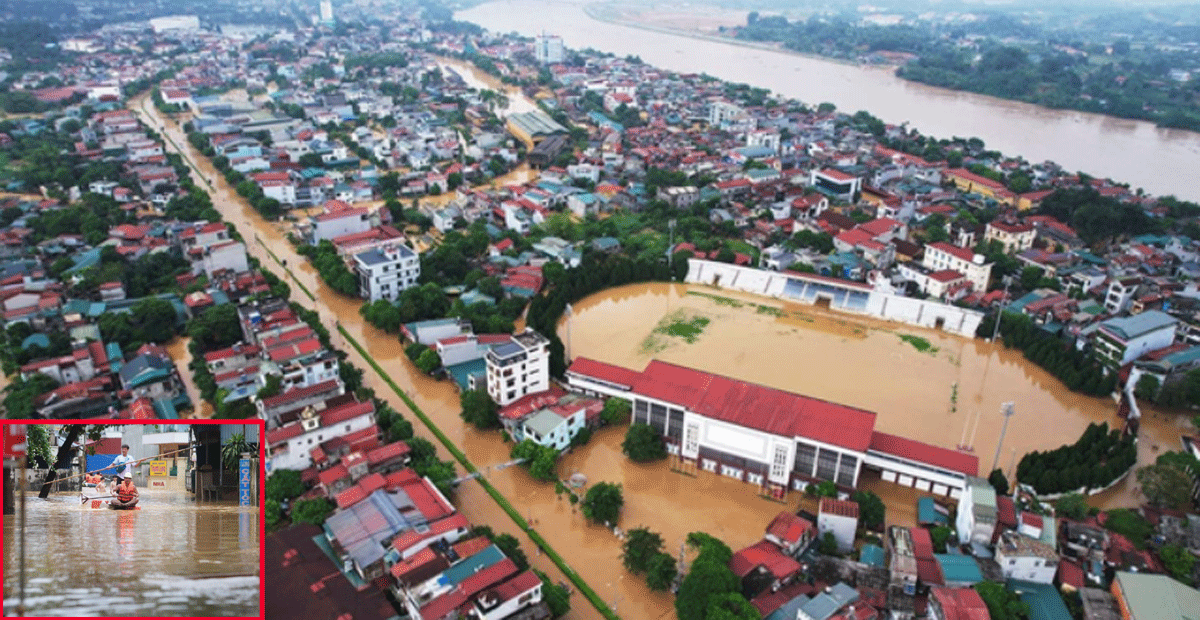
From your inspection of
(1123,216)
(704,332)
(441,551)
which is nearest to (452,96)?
(704,332)

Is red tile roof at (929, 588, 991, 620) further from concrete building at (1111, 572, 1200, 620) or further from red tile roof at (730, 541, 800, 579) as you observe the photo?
concrete building at (1111, 572, 1200, 620)

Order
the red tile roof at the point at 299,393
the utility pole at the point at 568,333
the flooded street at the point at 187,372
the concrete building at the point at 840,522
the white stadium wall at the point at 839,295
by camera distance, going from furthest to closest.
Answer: the white stadium wall at the point at 839,295 < the utility pole at the point at 568,333 < the flooded street at the point at 187,372 < the red tile roof at the point at 299,393 < the concrete building at the point at 840,522

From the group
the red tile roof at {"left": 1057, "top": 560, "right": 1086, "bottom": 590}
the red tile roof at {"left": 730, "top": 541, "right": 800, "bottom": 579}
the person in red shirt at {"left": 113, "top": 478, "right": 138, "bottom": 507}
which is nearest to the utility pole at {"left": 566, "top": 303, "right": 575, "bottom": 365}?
the red tile roof at {"left": 730, "top": 541, "right": 800, "bottom": 579}

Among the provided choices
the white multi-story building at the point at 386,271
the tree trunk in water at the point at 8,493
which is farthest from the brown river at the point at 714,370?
the tree trunk in water at the point at 8,493

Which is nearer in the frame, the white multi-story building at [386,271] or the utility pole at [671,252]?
the white multi-story building at [386,271]

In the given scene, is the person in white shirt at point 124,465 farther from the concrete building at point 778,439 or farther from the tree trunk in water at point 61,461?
the concrete building at point 778,439

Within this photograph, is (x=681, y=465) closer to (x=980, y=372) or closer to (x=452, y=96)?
(x=980, y=372)
